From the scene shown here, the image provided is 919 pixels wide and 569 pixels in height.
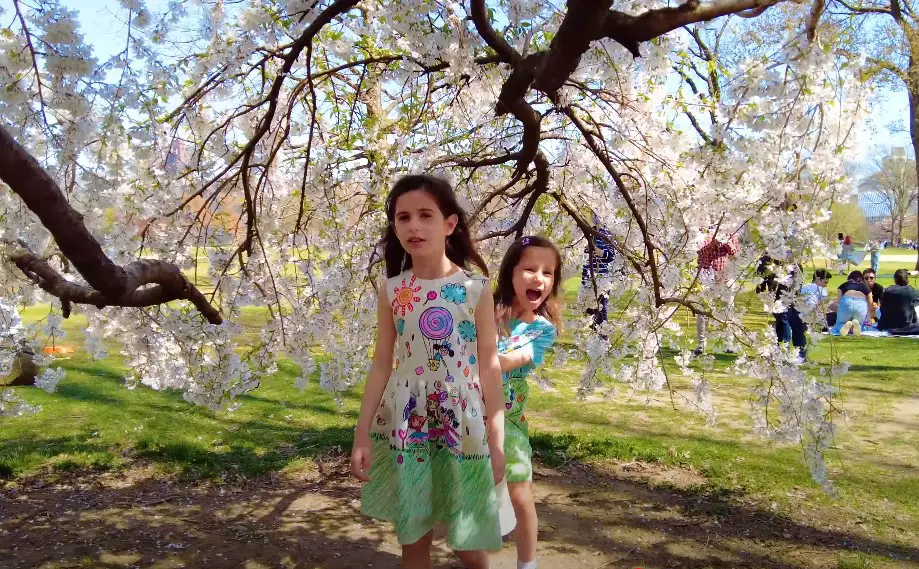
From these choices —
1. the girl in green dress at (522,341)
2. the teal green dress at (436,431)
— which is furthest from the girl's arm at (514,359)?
the teal green dress at (436,431)

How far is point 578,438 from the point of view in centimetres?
440

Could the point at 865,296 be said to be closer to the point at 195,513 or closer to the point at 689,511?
the point at 689,511

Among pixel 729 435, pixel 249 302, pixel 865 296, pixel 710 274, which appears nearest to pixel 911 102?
pixel 865 296

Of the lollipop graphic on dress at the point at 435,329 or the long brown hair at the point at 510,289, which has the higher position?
the long brown hair at the point at 510,289

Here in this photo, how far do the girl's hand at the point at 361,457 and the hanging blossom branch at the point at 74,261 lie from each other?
100cm

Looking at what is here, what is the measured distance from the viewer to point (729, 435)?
4.55 metres

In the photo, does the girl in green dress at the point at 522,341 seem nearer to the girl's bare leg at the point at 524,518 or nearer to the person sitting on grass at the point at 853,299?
the girl's bare leg at the point at 524,518

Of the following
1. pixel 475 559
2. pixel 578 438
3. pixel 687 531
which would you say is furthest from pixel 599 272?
pixel 475 559

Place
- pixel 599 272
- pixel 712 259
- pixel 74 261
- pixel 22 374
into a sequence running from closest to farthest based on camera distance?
pixel 74 261 → pixel 712 259 → pixel 599 272 → pixel 22 374

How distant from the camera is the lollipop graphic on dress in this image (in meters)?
1.83

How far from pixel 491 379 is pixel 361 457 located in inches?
16.1

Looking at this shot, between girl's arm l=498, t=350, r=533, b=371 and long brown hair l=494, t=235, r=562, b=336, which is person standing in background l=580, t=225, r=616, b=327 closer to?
long brown hair l=494, t=235, r=562, b=336

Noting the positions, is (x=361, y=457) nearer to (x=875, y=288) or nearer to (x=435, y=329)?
(x=435, y=329)

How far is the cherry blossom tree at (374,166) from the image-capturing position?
7.87ft
